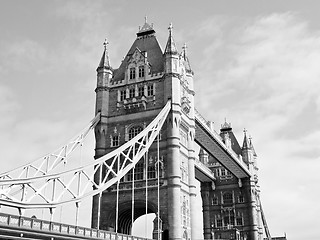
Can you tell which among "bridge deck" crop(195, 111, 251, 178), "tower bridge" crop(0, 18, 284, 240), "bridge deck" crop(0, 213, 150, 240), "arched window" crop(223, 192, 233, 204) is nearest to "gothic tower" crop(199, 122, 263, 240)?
"arched window" crop(223, 192, 233, 204)

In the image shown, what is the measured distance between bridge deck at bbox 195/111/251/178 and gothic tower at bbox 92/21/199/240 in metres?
6.79

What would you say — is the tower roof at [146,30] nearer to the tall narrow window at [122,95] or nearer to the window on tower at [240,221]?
the tall narrow window at [122,95]

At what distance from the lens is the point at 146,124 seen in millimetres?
52219

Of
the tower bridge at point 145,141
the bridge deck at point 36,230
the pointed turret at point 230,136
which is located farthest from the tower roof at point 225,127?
the bridge deck at point 36,230

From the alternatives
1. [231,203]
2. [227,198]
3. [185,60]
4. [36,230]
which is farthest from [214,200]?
[36,230]

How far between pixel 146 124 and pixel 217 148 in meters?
22.6

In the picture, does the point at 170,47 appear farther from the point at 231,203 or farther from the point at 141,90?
the point at 231,203

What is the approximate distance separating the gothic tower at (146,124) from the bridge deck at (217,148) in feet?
22.3

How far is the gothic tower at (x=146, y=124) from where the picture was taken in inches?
1916

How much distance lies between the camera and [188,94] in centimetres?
5694

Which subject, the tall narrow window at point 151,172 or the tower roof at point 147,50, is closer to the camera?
the tall narrow window at point 151,172

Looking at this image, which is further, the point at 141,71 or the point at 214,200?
the point at 214,200

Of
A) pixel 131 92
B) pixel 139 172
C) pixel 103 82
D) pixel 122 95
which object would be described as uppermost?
pixel 103 82

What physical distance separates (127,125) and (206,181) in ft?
123
